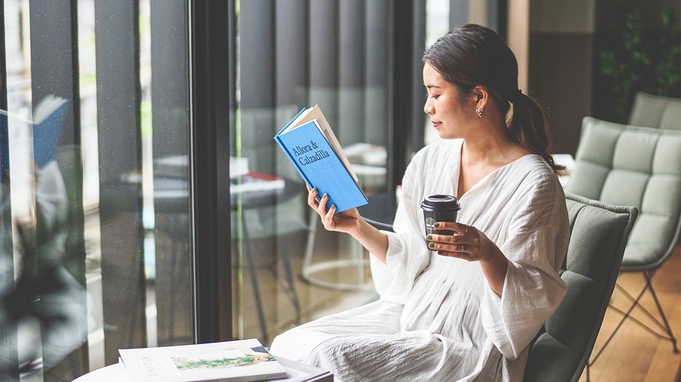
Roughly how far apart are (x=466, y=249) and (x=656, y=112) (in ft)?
13.2

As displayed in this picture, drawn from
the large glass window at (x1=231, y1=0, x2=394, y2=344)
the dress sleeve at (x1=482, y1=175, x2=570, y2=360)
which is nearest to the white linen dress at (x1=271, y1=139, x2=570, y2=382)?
the dress sleeve at (x1=482, y1=175, x2=570, y2=360)

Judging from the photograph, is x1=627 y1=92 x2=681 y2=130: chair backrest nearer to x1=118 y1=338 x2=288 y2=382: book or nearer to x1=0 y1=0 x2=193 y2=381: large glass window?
x1=0 y1=0 x2=193 y2=381: large glass window

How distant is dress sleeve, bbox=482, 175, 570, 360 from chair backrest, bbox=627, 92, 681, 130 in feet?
12.1

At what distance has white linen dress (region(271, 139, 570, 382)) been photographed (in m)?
1.63

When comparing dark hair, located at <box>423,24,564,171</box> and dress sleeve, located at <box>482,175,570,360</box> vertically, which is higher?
dark hair, located at <box>423,24,564,171</box>

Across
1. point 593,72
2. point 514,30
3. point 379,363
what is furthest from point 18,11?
point 593,72

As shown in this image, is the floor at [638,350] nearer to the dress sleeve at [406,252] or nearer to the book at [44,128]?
the dress sleeve at [406,252]

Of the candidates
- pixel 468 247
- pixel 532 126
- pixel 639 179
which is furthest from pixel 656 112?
pixel 468 247

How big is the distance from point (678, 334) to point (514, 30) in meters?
2.22

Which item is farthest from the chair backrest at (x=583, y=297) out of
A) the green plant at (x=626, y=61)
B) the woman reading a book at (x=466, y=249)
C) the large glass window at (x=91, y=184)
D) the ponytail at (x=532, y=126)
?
the green plant at (x=626, y=61)

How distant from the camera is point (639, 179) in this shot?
3.43 metres

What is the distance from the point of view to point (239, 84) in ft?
8.00

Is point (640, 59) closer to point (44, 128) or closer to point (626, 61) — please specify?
point (626, 61)

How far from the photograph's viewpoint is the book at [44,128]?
1.57 meters
